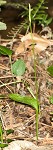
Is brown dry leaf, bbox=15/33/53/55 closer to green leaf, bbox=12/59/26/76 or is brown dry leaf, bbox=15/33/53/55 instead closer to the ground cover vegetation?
the ground cover vegetation

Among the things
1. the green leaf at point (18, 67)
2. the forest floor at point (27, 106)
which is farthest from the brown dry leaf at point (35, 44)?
the green leaf at point (18, 67)

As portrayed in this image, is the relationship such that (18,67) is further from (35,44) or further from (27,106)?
(35,44)

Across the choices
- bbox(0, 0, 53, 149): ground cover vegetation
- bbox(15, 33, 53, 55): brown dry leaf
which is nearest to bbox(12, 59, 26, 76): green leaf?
bbox(0, 0, 53, 149): ground cover vegetation

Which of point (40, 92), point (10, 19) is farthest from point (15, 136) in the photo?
point (10, 19)

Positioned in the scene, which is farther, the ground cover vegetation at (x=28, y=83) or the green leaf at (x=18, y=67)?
the green leaf at (x=18, y=67)

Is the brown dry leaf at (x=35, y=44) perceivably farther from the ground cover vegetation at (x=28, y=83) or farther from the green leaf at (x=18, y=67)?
the green leaf at (x=18, y=67)

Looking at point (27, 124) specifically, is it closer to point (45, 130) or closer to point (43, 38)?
point (45, 130)

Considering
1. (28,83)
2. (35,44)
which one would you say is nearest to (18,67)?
(28,83)

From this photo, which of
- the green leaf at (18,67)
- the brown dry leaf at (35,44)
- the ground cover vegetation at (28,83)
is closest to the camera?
the ground cover vegetation at (28,83)
